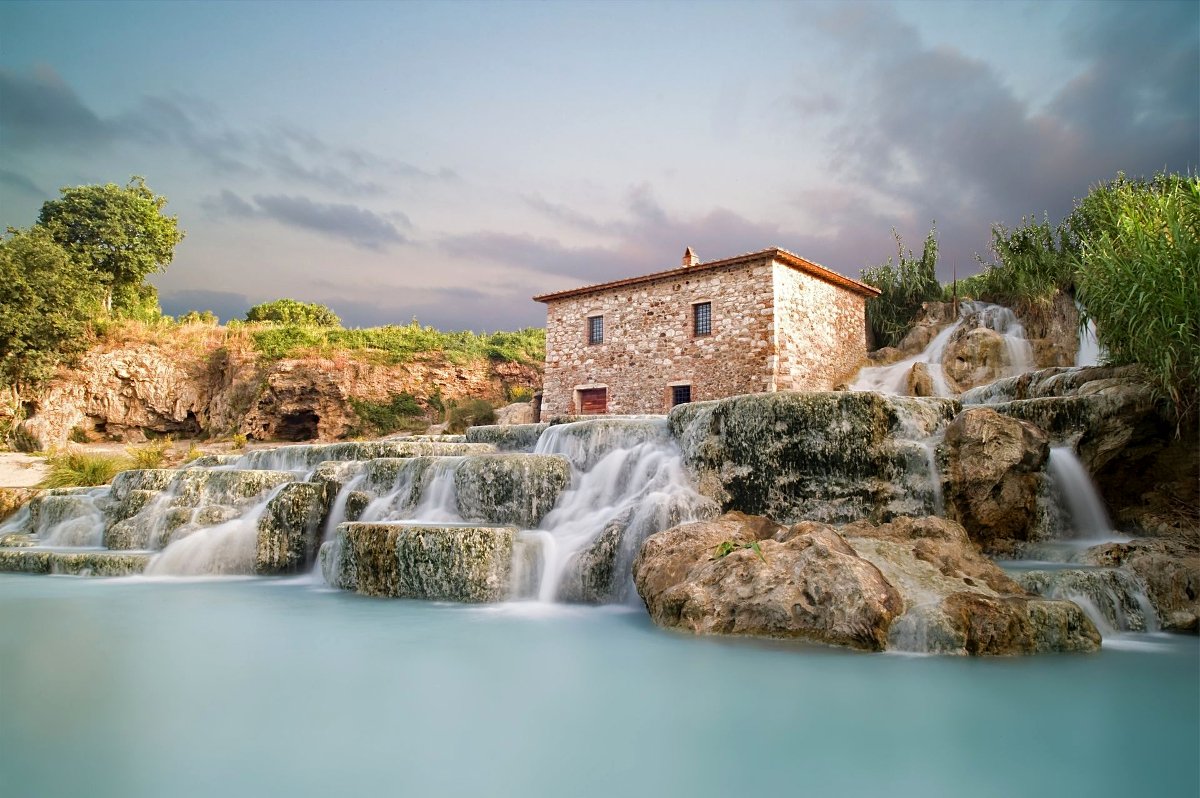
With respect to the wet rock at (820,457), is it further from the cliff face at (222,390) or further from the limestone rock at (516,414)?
the cliff face at (222,390)

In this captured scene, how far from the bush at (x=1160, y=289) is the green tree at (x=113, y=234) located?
84.0 feet

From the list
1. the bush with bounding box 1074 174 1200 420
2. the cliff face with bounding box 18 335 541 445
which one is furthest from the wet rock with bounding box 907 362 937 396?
the cliff face with bounding box 18 335 541 445

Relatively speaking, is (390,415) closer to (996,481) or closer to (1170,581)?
(996,481)

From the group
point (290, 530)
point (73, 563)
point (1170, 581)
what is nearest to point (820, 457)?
point (1170, 581)

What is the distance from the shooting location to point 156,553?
8.41 meters

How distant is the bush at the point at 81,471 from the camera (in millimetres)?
12930

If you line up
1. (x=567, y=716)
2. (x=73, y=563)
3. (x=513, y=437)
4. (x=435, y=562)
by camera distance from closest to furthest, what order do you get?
(x=567, y=716) < (x=435, y=562) < (x=73, y=563) < (x=513, y=437)

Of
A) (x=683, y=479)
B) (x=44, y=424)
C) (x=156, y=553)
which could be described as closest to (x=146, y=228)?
(x=44, y=424)

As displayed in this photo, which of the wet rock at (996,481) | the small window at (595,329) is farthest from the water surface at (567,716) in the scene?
the small window at (595,329)

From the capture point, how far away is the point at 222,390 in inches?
874

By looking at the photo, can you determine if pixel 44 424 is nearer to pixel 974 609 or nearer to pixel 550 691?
pixel 550 691

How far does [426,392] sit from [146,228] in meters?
11.6

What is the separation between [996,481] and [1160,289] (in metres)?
2.27

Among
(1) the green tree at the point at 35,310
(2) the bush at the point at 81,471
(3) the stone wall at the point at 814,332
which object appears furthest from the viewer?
(1) the green tree at the point at 35,310
